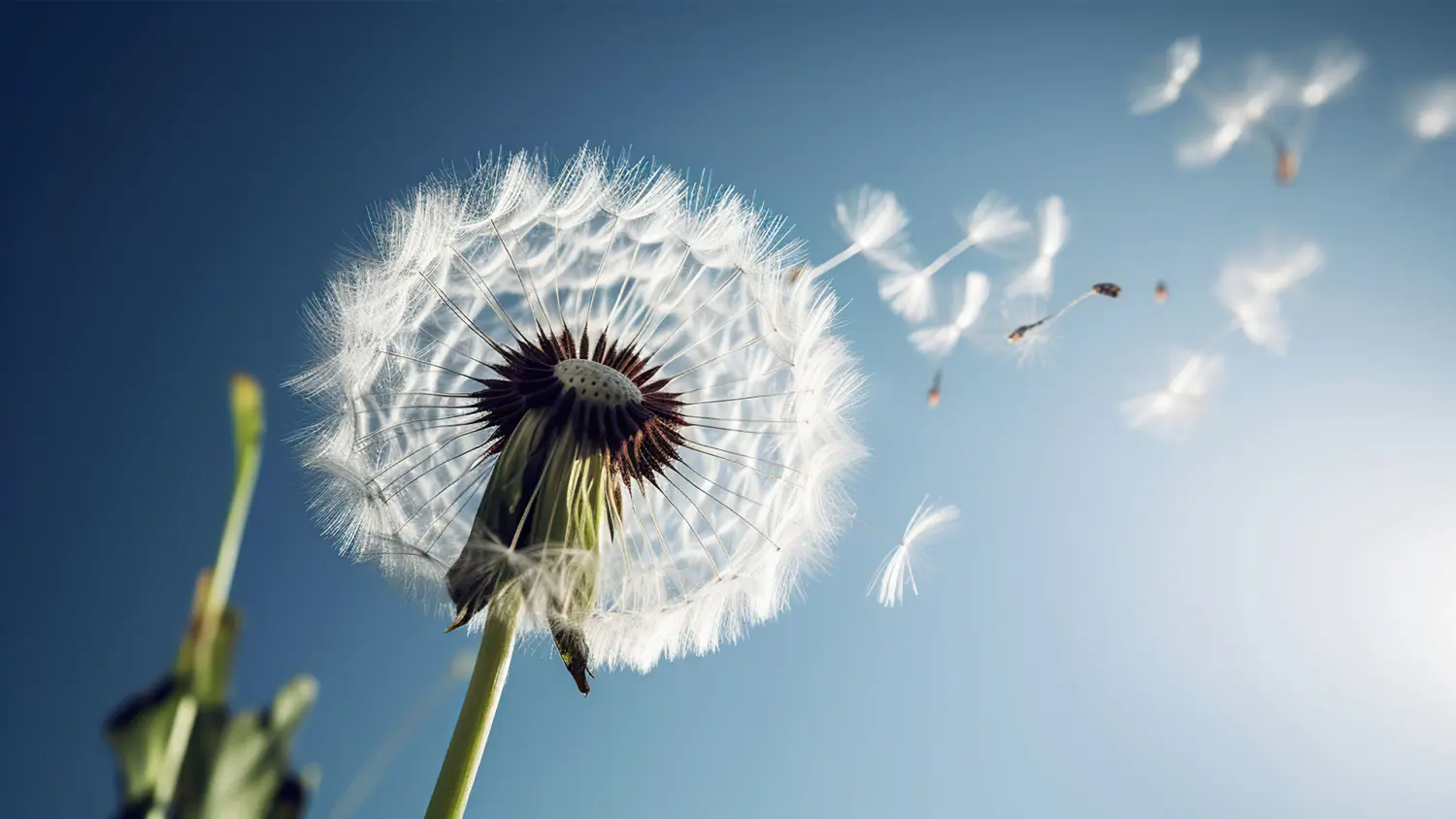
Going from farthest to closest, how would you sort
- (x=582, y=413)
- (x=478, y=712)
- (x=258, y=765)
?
(x=582, y=413)
(x=478, y=712)
(x=258, y=765)

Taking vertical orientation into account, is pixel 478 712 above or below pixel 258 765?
above

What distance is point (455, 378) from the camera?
5.53 metres

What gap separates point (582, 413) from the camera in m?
4.53

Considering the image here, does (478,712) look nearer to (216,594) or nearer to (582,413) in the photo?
(582,413)

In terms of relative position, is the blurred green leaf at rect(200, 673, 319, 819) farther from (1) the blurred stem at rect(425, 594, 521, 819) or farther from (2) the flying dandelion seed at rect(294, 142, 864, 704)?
(2) the flying dandelion seed at rect(294, 142, 864, 704)

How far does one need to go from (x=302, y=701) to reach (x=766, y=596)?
4.54 m

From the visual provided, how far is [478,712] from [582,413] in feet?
5.44

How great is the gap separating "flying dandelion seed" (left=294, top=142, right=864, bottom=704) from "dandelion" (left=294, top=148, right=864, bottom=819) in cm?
1

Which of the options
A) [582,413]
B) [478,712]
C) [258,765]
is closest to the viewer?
[258,765]

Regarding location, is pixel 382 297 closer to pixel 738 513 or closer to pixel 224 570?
pixel 738 513

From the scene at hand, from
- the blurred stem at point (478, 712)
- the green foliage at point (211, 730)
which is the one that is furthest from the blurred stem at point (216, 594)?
the blurred stem at point (478, 712)

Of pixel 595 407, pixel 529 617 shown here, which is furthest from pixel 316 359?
pixel 529 617

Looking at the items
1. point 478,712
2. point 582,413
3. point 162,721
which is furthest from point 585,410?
point 162,721

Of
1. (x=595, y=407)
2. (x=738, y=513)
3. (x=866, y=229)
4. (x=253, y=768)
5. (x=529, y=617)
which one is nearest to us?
(x=253, y=768)
